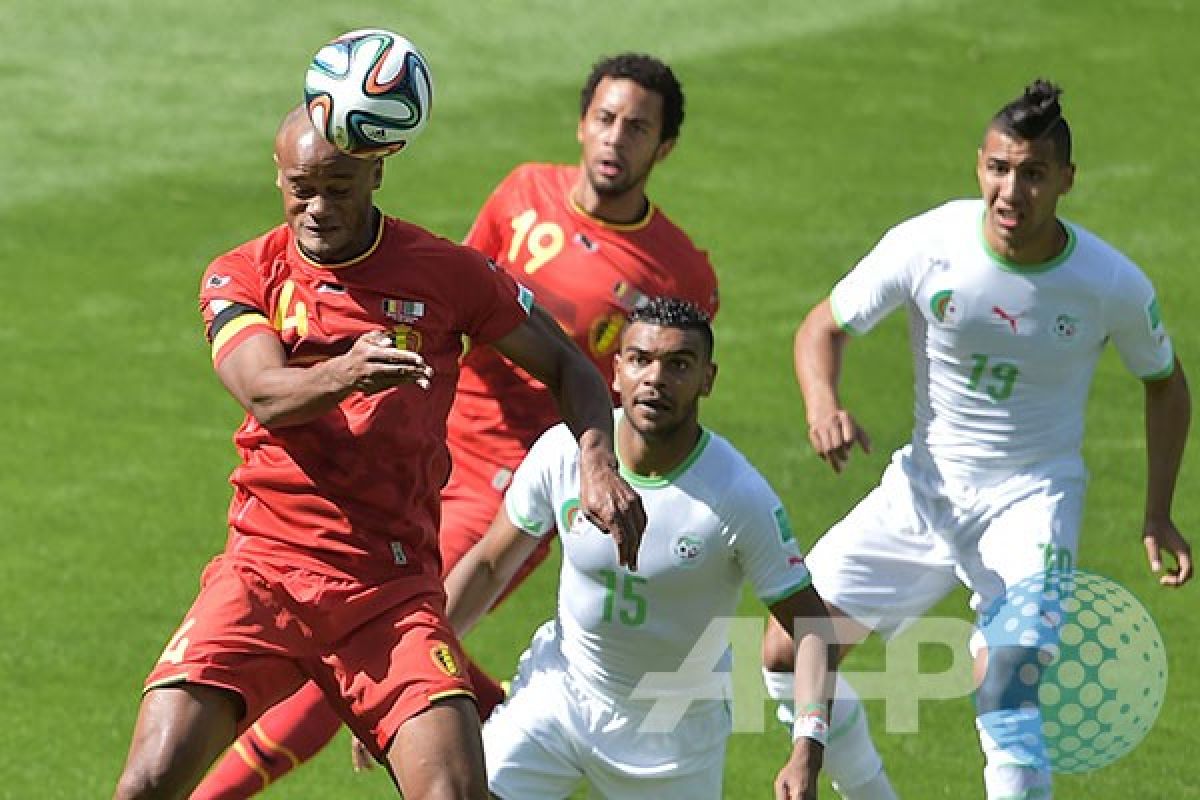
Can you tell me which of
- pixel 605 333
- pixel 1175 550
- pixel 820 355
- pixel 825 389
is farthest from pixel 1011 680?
pixel 605 333

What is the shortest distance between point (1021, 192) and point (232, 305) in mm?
3166

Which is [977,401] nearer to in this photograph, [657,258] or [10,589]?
[657,258]

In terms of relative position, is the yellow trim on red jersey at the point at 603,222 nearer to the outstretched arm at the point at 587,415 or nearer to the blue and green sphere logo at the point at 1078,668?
the blue and green sphere logo at the point at 1078,668

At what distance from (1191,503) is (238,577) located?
7.74 meters

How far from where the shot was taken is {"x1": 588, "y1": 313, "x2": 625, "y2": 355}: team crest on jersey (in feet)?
33.3

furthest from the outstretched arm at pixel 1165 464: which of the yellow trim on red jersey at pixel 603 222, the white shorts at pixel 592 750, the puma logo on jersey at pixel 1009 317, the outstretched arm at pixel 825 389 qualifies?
the yellow trim on red jersey at pixel 603 222

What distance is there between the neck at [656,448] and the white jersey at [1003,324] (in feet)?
4.48

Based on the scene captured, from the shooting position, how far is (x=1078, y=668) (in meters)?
9.09

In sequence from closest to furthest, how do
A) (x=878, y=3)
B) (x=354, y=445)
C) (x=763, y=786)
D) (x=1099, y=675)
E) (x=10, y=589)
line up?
(x=354, y=445), (x=1099, y=675), (x=763, y=786), (x=10, y=589), (x=878, y=3)

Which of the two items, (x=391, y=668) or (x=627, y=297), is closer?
(x=391, y=668)

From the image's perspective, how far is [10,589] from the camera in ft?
39.9

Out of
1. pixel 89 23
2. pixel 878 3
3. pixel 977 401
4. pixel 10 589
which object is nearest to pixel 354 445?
pixel 977 401

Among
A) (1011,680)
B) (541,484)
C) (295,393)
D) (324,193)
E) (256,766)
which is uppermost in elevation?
(324,193)

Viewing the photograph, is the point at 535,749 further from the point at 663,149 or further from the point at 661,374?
the point at 663,149
